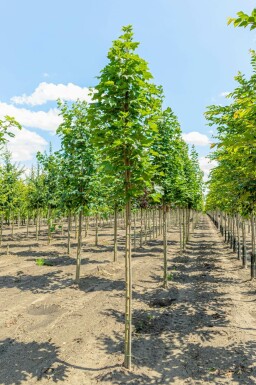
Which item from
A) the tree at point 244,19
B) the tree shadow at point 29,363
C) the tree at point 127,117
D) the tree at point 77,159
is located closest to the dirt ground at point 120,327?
the tree shadow at point 29,363

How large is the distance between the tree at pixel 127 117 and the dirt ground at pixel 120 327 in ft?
3.78

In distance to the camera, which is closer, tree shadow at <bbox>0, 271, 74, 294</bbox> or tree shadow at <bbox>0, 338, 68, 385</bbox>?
tree shadow at <bbox>0, 338, 68, 385</bbox>

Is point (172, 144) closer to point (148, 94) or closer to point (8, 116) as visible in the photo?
point (148, 94)

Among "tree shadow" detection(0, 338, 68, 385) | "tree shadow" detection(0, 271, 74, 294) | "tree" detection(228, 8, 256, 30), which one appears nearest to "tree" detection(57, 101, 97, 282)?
"tree shadow" detection(0, 271, 74, 294)

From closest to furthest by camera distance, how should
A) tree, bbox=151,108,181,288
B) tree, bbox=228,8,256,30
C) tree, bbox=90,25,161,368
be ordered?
tree, bbox=228,8,256,30, tree, bbox=90,25,161,368, tree, bbox=151,108,181,288

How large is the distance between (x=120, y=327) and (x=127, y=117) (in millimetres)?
6754

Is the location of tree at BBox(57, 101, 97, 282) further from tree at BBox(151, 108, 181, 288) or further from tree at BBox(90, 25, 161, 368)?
tree at BBox(90, 25, 161, 368)

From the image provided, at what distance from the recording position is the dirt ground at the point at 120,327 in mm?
6934

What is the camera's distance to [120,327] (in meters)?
9.55

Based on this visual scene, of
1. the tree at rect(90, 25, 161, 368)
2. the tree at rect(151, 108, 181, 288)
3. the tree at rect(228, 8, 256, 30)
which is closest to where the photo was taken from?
A: the tree at rect(228, 8, 256, 30)

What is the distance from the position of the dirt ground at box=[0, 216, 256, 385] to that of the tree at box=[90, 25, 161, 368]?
45.4 inches

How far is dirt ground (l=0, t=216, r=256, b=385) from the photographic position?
22.7 feet

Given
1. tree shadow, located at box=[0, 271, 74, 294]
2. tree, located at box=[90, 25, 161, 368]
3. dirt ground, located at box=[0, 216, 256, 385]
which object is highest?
tree, located at box=[90, 25, 161, 368]

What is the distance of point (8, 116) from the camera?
290 inches
